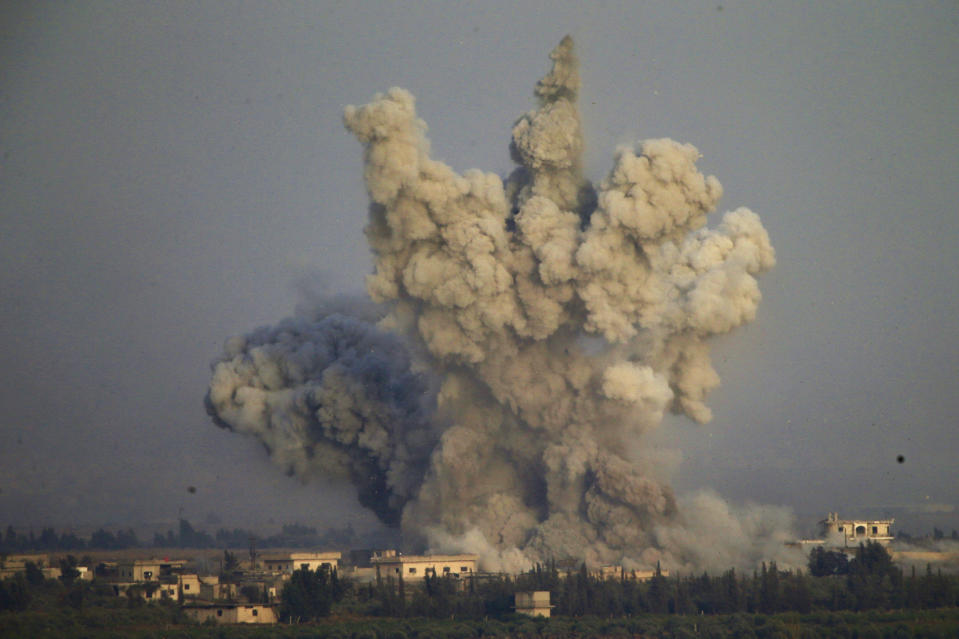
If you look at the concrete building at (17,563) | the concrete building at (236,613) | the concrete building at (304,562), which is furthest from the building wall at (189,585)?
the concrete building at (17,563)

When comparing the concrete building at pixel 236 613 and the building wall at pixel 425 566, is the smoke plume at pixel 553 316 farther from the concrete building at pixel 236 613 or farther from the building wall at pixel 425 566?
the concrete building at pixel 236 613

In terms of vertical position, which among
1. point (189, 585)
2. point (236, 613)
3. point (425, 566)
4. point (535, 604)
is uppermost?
point (425, 566)

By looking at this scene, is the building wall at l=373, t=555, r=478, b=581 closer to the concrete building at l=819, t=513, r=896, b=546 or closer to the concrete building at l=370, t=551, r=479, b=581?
the concrete building at l=370, t=551, r=479, b=581

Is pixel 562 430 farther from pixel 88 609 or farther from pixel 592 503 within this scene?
pixel 88 609

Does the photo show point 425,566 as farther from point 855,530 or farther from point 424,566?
point 855,530

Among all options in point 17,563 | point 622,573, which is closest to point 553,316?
point 622,573

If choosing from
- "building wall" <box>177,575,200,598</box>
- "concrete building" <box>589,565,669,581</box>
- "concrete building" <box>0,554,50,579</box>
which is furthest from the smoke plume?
"concrete building" <box>0,554,50,579</box>
